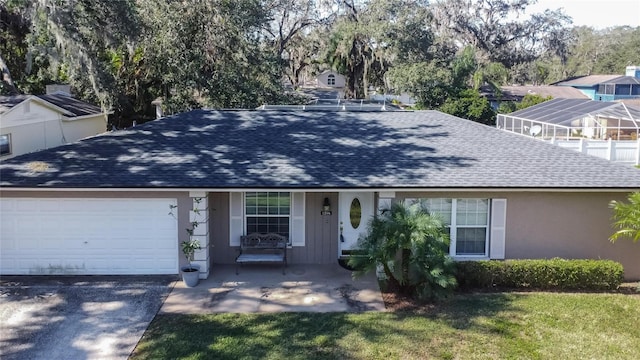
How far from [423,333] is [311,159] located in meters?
5.23

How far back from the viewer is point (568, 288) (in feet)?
37.7

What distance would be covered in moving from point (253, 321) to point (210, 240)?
3564 mm

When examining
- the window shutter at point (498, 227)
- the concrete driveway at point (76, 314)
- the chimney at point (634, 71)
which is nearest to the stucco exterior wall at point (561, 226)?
the window shutter at point (498, 227)

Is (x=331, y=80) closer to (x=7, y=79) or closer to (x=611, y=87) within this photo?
(x=611, y=87)

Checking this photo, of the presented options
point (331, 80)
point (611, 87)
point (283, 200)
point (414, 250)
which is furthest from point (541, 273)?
point (611, 87)

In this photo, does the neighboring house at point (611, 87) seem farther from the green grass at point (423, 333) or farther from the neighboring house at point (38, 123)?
the green grass at point (423, 333)

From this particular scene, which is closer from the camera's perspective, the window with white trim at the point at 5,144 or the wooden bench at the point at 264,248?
the wooden bench at the point at 264,248

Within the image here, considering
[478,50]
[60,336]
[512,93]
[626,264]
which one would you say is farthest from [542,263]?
[478,50]

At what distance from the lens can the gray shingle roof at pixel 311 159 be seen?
38.5 feet

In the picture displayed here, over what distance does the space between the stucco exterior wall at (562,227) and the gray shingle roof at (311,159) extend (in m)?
0.44

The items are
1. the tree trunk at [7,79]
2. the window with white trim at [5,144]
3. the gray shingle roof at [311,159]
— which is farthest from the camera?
the tree trunk at [7,79]

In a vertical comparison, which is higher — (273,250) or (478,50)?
(478,50)

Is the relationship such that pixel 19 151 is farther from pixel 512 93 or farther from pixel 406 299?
pixel 512 93

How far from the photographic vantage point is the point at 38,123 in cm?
1708
